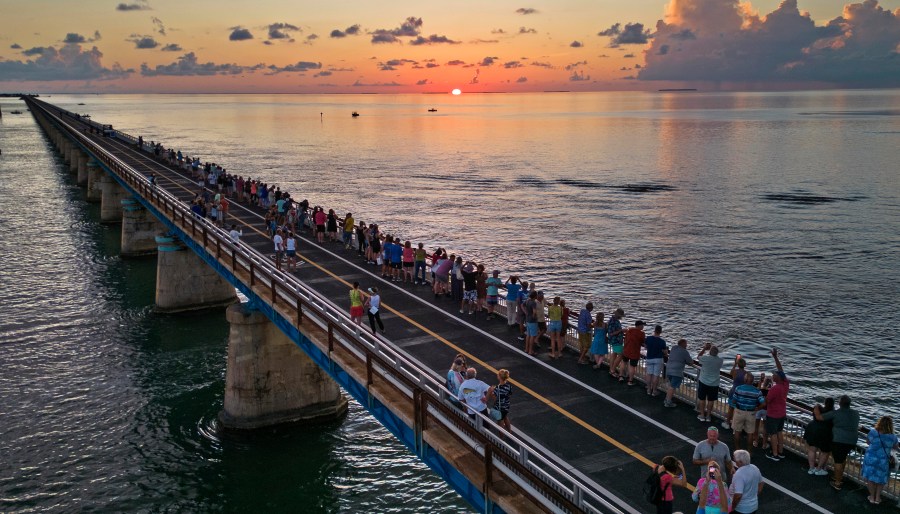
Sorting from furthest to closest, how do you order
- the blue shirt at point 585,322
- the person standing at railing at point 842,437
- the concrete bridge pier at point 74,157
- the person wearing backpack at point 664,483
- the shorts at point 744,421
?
the concrete bridge pier at point 74,157 < the blue shirt at point 585,322 < the shorts at point 744,421 < the person standing at railing at point 842,437 < the person wearing backpack at point 664,483

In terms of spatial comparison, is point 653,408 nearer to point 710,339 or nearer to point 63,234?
point 710,339

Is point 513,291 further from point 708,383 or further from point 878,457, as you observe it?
point 878,457

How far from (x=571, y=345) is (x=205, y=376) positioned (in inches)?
658

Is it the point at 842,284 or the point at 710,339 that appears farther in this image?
the point at 842,284

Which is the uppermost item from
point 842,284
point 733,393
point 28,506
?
point 733,393

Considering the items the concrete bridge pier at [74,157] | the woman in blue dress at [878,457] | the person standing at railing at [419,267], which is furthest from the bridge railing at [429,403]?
the concrete bridge pier at [74,157]

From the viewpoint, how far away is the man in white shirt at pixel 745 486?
10211 mm

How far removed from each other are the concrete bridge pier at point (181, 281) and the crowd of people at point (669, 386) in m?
12.5

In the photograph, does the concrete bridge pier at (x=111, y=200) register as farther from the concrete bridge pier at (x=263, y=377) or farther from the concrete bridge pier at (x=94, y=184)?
the concrete bridge pier at (x=263, y=377)

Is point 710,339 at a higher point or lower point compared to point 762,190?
lower

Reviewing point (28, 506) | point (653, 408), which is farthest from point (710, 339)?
point (28, 506)

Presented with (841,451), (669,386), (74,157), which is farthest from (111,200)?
(841,451)

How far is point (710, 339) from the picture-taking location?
33.0m

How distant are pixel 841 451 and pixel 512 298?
9500 mm
